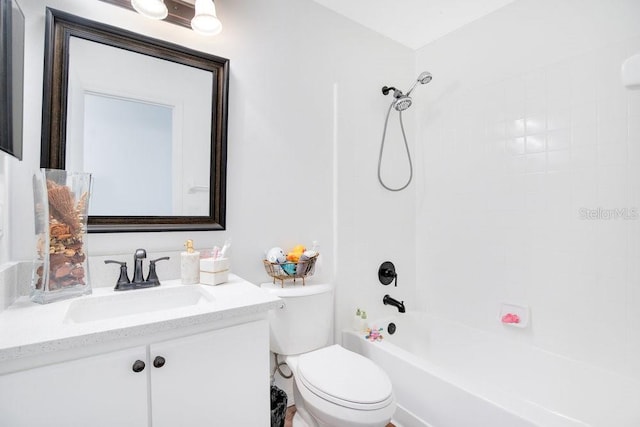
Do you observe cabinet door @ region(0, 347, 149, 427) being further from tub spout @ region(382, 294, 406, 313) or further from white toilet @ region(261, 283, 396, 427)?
tub spout @ region(382, 294, 406, 313)

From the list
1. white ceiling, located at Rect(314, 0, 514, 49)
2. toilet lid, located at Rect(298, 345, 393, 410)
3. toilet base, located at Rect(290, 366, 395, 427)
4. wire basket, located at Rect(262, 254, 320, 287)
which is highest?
white ceiling, located at Rect(314, 0, 514, 49)

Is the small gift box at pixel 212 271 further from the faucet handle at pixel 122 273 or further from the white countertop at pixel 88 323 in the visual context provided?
the faucet handle at pixel 122 273

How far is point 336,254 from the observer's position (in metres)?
1.95

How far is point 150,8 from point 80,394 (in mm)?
1375

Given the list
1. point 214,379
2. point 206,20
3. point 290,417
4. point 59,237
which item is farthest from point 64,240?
point 290,417

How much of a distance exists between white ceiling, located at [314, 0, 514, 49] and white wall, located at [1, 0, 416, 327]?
7 centimetres

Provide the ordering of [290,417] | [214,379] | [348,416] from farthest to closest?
1. [290,417]
2. [348,416]
3. [214,379]

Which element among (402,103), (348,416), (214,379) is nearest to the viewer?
(214,379)

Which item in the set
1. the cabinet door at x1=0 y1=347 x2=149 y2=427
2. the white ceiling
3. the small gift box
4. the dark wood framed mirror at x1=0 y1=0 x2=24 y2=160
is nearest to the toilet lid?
the small gift box

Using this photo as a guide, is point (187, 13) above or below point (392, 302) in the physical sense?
above

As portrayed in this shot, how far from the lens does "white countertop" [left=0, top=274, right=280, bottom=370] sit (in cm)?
73

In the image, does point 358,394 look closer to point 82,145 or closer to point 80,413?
point 80,413

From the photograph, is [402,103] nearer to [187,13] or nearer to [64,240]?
[187,13]

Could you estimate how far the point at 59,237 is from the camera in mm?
1029
